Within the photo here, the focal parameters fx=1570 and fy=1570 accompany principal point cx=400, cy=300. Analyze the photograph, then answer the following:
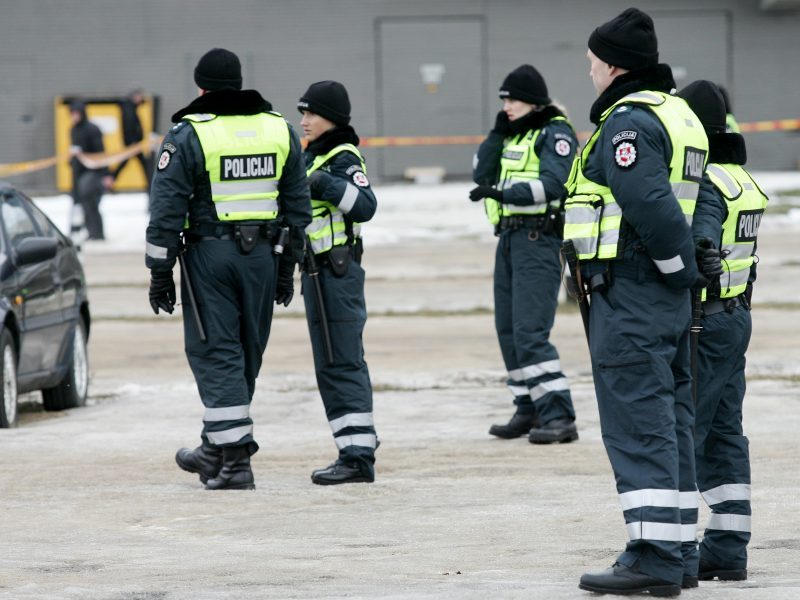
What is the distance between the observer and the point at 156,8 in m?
34.2

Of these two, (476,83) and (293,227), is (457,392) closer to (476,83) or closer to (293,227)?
(293,227)

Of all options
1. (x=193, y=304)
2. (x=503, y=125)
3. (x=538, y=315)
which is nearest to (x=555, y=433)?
(x=538, y=315)

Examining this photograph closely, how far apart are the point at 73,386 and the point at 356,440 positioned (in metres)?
3.59

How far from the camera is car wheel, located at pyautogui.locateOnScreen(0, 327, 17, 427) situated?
942 centimetres

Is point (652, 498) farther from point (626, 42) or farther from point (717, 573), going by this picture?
point (626, 42)

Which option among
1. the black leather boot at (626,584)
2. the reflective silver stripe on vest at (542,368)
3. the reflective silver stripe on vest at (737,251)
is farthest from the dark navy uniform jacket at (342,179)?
the black leather boot at (626,584)

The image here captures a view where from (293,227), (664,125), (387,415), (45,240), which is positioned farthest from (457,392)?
(664,125)

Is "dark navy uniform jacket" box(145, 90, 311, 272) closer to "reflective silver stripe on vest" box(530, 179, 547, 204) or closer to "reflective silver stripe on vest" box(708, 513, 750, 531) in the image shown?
"reflective silver stripe on vest" box(530, 179, 547, 204)

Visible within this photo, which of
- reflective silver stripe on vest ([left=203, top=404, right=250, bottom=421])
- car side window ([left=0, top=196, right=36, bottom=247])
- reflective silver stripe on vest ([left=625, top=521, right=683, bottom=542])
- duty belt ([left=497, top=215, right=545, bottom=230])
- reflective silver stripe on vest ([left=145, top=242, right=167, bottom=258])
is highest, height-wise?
reflective silver stripe on vest ([left=145, top=242, right=167, bottom=258])

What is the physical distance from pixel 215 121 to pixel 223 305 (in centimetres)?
87

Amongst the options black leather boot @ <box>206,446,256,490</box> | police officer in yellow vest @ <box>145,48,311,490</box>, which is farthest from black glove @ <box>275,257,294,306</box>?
black leather boot @ <box>206,446,256,490</box>

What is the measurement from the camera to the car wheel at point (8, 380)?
9422mm

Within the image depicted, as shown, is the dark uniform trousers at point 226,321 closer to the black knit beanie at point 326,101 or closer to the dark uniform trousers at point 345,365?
the dark uniform trousers at point 345,365

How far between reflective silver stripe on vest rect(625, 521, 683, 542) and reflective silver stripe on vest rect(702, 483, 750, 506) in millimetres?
597
